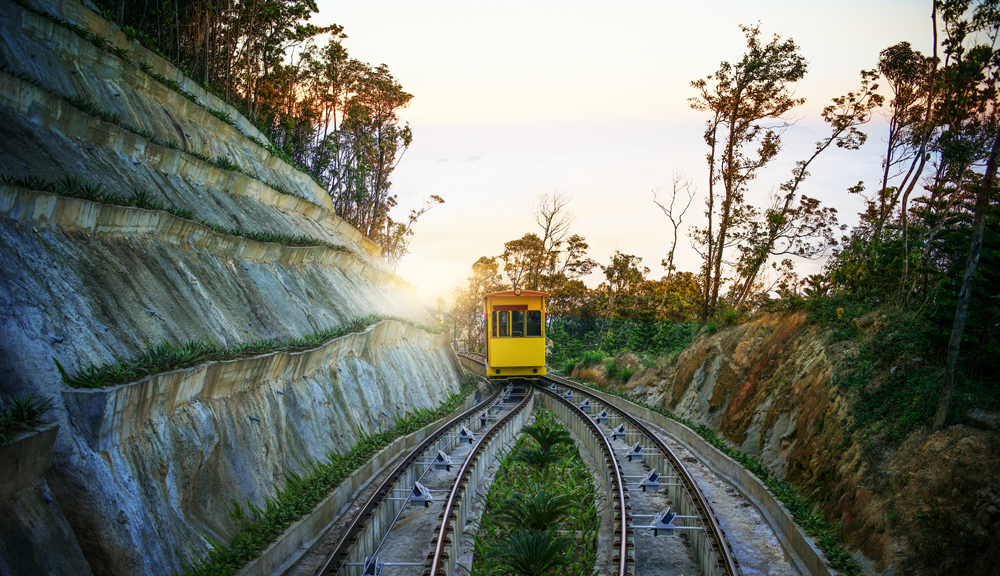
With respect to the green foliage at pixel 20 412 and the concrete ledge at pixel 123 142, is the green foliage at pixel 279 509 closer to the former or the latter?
the green foliage at pixel 20 412

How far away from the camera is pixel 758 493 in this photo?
12.7 m

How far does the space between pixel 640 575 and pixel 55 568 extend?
7535mm

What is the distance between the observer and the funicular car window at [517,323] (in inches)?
1059

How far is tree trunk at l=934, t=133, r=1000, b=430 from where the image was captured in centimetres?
964

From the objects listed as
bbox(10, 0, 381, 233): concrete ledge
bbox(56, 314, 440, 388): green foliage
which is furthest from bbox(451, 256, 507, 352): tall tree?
bbox(56, 314, 440, 388): green foliage

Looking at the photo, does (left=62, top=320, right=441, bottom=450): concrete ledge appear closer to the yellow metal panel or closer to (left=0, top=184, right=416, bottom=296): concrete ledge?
(left=0, top=184, right=416, bottom=296): concrete ledge

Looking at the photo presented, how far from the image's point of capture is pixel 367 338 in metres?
19.7

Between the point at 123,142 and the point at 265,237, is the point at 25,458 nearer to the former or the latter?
the point at 123,142

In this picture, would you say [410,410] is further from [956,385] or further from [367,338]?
[956,385]

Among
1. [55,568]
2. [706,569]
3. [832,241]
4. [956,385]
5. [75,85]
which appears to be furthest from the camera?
[832,241]

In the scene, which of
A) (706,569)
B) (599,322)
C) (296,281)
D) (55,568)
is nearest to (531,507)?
(706,569)

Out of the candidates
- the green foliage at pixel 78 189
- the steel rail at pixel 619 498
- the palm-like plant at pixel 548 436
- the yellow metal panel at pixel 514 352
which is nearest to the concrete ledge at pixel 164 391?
the green foliage at pixel 78 189

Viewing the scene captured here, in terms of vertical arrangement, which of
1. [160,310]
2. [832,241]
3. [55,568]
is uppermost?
[832,241]

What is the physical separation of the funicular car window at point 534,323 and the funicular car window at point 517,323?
1.00 feet
